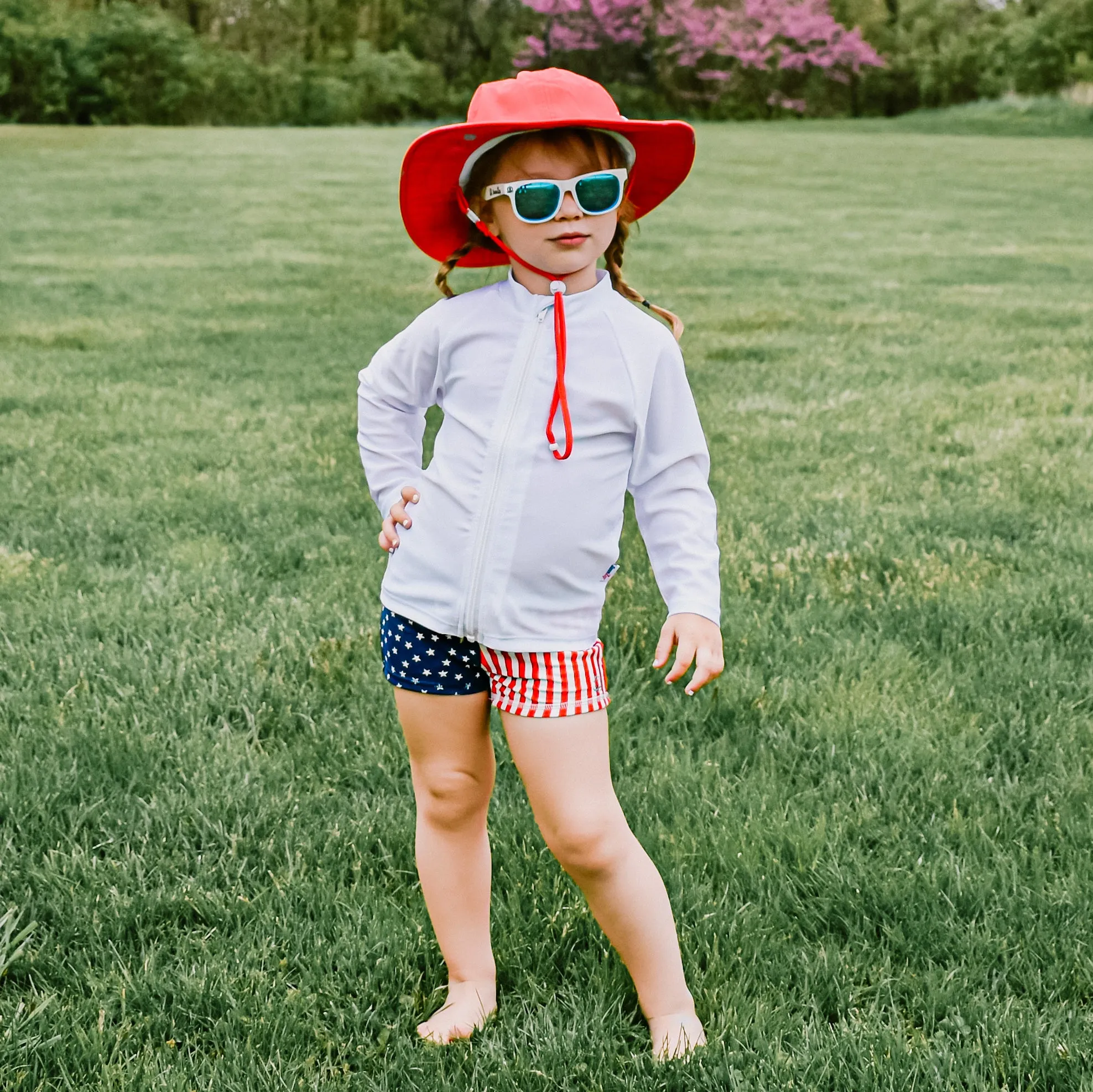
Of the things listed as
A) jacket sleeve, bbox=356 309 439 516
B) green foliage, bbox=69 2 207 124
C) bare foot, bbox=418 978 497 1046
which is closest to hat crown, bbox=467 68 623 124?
jacket sleeve, bbox=356 309 439 516

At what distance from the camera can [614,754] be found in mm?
3184

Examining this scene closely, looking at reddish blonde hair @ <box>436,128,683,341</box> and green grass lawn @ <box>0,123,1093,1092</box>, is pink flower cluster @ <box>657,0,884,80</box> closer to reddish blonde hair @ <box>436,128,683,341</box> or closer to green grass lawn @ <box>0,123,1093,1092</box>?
green grass lawn @ <box>0,123,1093,1092</box>

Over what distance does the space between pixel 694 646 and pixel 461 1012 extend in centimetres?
84

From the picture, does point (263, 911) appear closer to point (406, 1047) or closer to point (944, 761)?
point (406, 1047)

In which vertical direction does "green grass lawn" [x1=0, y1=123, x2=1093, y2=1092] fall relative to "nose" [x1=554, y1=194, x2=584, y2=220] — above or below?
below

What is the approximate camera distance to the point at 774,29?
4028 centimetres

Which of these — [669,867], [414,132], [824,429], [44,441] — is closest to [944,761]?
[669,867]

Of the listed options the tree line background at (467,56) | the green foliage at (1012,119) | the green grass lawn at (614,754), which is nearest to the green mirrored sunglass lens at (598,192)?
the green grass lawn at (614,754)

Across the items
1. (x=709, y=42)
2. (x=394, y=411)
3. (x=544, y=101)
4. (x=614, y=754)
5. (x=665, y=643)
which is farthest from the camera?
(x=709, y=42)

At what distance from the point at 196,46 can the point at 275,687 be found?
38.6 metres

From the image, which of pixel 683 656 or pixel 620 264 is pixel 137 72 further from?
pixel 683 656

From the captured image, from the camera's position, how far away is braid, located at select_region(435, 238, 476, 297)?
7.20 feet

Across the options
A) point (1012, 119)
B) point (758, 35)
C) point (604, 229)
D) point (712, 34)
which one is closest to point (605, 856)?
point (604, 229)

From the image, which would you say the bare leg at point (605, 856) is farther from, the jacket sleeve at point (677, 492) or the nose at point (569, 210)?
the nose at point (569, 210)
